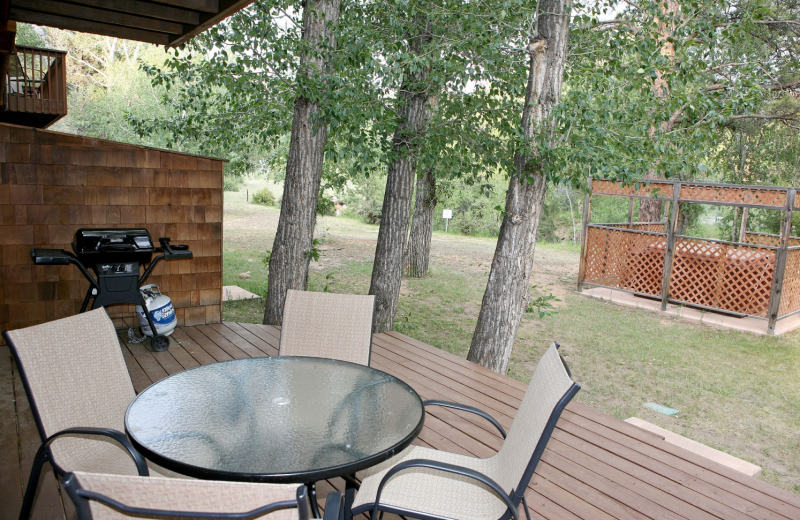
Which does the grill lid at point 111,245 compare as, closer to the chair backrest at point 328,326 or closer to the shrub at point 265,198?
the chair backrest at point 328,326

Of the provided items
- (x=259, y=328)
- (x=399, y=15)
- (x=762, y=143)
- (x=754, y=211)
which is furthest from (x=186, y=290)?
(x=754, y=211)

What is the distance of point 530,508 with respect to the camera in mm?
2217

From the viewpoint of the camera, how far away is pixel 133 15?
344 centimetres

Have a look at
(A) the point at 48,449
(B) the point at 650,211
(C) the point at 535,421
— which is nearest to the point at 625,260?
(B) the point at 650,211

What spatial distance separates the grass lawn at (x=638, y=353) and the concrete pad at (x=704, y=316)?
27 centimetres

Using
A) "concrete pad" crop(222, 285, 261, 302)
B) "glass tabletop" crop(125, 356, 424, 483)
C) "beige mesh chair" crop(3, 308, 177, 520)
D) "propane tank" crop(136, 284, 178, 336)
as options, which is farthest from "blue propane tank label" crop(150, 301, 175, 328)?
"concrete pad" crop(222, 285, 261, 302)

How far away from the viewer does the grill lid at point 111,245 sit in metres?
3.53

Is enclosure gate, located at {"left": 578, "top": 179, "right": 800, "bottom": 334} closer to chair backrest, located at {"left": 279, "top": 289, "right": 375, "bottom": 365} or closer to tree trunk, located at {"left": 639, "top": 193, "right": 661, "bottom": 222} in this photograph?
tree trunk, located at {"left": 639, "top": 193, "right": 661, "bottom": 222}

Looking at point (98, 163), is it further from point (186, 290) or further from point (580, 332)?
point (580, 332)

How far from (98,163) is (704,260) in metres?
8.14

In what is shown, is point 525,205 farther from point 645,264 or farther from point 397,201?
point 645,264

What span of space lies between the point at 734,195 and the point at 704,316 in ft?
5.94

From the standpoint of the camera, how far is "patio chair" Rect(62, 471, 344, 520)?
1.02m

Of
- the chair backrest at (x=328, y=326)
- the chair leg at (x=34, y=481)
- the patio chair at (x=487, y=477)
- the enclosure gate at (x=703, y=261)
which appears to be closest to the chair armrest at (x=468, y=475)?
the patio chair at (x=487, y=477)
